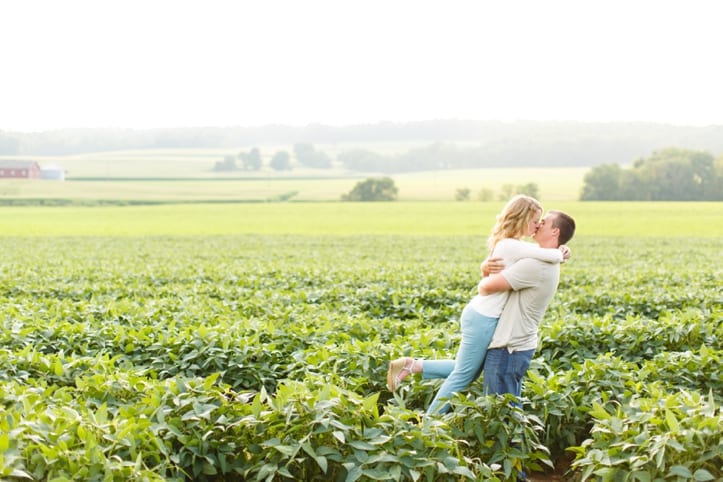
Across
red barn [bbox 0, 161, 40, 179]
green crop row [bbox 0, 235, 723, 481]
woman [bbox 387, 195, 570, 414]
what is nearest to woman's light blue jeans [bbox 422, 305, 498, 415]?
woman [bbox 387, 195, 570, 414]

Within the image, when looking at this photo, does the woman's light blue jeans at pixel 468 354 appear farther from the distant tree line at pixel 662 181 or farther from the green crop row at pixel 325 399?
the distant tree line at pixel 662 181

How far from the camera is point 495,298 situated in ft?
19.5

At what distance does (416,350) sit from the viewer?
7.46 m

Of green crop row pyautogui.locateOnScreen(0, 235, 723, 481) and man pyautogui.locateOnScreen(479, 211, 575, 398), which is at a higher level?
man pyautogui.locateOnScreen(479, 211, 575, 398)

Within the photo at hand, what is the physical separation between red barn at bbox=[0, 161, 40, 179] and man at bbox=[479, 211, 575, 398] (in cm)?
12251

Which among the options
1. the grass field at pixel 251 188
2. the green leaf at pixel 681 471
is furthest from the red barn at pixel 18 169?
the green leaf at pixel 681 471

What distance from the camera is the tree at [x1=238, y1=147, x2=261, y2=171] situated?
139 metres

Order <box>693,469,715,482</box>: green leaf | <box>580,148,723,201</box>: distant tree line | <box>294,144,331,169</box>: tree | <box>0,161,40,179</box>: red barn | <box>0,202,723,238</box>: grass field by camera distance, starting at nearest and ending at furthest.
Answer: <box>693,469,715,482</box>: green leaf
<box>0,202,723,238</box>: grass field
<box>580,148,723,201</box>: distant tree line
<box>0,161,40,179</box>: red barn
<box>294,144,331,169</box>: tree

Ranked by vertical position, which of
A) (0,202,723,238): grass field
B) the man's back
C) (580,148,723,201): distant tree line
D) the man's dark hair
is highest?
the man's dark hair

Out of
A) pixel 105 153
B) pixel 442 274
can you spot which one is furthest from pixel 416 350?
pixel 105 153

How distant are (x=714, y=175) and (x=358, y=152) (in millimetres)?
78068

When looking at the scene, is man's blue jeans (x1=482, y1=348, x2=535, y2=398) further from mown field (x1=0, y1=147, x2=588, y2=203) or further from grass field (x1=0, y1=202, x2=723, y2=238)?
mown field (x1=0, y1=147, x2=588, y2=203)

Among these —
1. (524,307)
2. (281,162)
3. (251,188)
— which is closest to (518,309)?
(524,307)

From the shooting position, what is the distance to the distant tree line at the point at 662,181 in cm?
9000
